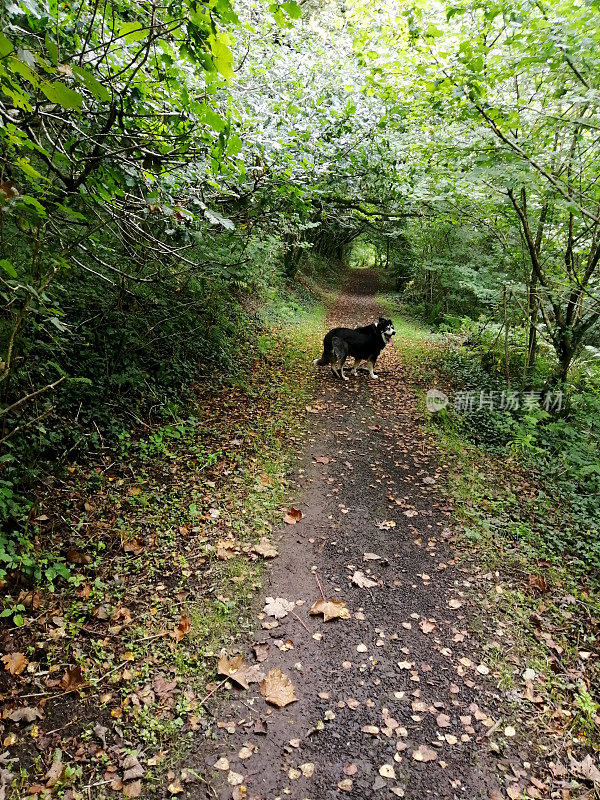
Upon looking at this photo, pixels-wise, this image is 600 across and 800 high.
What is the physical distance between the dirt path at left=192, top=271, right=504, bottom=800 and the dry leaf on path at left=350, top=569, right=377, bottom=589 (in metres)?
0.04

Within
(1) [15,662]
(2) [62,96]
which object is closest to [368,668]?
(1) [15,662]

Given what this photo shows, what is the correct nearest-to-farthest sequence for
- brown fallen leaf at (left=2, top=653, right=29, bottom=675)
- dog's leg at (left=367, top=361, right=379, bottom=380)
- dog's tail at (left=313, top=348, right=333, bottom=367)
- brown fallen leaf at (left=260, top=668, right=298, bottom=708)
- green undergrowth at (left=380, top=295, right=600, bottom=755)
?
1. brown fallen leaf at (left=2, top=653, right=29, bottom=675)
2. brown fallen leaf at (left=260, top=668, right=298, bottom=708)
3. green undergrowth at (left=380, top=295, right=600, bottom=755)
4. dog's tail at (left=313, top=348, right=333, bottom=367)
5. dog's leg at (left=367, top=361, right=379, bottom=380)

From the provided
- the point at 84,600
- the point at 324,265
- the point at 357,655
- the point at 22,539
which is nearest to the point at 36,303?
the point at 22,539

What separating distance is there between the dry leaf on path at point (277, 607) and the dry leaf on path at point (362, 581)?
740 mm

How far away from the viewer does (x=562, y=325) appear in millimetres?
8281

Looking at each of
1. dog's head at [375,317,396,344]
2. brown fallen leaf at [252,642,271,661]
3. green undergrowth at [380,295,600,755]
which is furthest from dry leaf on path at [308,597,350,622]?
dog's head at [375,317,396,344]

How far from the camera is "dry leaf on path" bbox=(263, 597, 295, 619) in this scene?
13.3 ft

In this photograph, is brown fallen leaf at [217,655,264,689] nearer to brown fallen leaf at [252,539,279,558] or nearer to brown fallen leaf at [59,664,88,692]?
brown fallen leaf at [59,664,88,692]

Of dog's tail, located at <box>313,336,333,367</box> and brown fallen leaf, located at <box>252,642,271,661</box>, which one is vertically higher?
dog's tail, located at <box>313,336,333,367</box>

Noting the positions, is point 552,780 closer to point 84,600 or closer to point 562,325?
point 84,600

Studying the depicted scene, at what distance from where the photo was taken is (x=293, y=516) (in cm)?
545

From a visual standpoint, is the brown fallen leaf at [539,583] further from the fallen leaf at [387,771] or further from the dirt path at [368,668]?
the fallen leaf at [387,771]

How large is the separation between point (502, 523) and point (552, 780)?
2.90 metres

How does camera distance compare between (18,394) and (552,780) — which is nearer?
(552,780)
